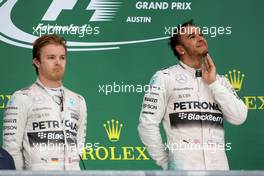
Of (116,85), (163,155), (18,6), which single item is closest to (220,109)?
(163,155)

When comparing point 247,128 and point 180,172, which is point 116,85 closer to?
point 247,128

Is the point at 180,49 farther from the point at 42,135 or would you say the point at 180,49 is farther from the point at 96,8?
the point at 42,135

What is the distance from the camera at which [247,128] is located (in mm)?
3656

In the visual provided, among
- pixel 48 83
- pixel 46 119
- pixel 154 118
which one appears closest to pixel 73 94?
pixel 48 83

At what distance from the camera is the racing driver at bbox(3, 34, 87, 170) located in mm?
3375

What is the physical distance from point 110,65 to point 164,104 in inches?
18.6

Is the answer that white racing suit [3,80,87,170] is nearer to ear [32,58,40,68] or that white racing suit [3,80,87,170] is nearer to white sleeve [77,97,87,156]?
white sleeve [77,97,87,156]

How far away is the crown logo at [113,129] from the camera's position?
11.9 feet

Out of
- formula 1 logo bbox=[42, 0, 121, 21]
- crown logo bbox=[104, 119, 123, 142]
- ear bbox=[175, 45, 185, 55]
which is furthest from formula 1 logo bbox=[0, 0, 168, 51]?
crown logo bbox=[104, 119, 123, 142]

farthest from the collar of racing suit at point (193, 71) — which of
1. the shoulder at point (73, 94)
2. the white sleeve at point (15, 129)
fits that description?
the white sleeve at point (15, 129)

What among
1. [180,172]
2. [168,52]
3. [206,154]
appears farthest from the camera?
[168,52]

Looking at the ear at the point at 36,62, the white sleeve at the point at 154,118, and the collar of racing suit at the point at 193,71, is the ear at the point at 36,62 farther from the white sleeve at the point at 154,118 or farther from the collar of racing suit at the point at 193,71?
the collar of racing suit at the point at 193,71

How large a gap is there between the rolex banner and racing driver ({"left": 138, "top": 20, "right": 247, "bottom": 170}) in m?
0.09

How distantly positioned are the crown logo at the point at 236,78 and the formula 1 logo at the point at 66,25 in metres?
0.52
